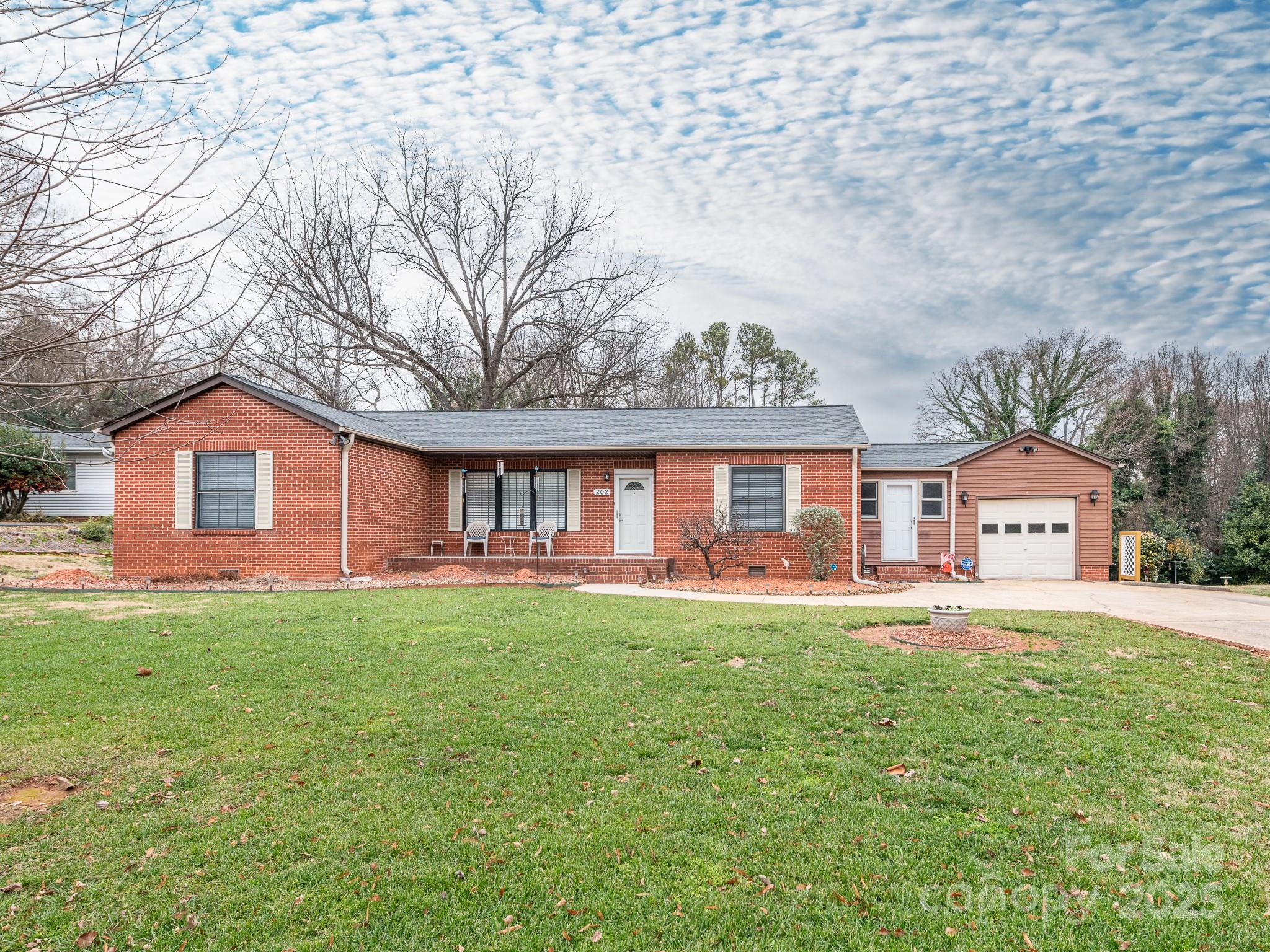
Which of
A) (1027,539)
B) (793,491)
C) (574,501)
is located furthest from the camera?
(1027,539)

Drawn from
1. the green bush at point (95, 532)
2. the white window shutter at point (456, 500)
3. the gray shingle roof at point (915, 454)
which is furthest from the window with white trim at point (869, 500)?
the green bush at point (95, 532)

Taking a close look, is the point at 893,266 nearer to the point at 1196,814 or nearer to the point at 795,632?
the point at 795,632

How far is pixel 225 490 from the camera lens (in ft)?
44.7

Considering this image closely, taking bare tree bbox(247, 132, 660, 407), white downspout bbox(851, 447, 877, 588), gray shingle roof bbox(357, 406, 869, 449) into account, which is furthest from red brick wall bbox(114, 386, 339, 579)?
bare tree bbox(247, 132, 660, 407)

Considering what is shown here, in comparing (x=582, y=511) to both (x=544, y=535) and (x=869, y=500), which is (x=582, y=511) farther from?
(x=869, y=500)

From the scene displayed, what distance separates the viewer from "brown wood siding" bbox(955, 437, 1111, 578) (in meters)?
17.5

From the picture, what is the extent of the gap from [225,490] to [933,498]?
16.5 meters

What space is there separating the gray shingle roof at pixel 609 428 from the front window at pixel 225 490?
5.20 feet

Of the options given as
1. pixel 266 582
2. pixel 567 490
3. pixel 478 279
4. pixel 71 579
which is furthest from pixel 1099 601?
pixel 478 279

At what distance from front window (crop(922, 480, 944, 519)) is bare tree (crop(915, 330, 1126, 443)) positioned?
12.0 meters

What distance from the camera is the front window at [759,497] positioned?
1561 centimetres

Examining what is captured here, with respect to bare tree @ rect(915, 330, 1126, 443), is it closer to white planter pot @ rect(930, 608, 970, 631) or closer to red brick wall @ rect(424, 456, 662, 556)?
red brick wall @ rect(424, 456, 662, 556)

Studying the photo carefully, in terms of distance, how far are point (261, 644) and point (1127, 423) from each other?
2977cm

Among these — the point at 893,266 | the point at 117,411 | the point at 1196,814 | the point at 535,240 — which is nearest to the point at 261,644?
the point at 1196,814
